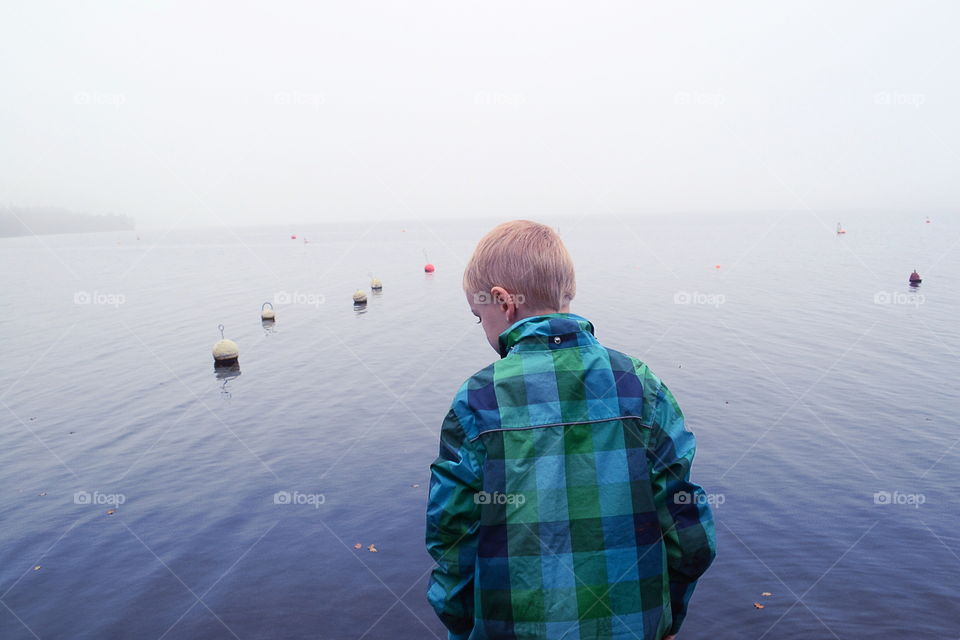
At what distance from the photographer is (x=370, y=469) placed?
43.7 feet

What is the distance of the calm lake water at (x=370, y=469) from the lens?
864cm

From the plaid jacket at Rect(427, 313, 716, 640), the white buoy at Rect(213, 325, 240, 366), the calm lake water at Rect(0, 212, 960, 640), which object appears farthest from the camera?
the white buoy at Rect(213, 325, 240, 366)

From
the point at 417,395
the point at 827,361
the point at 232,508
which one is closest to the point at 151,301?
the point at 417,395

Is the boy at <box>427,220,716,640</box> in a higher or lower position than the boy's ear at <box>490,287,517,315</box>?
lower

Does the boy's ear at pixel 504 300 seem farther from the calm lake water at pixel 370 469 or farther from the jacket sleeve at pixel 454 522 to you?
the calm lake water at pixel 370 469

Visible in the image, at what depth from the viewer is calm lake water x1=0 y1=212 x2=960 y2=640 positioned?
8641 millimetres

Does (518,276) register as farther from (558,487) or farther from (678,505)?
(678,505)

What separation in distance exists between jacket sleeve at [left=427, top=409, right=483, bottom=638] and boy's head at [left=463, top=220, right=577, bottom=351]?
0.43 m

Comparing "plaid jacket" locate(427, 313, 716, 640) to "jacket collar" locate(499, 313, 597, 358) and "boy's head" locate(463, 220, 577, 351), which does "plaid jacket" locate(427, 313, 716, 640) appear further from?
"boy's head" locate(463, 220, 577, 351)

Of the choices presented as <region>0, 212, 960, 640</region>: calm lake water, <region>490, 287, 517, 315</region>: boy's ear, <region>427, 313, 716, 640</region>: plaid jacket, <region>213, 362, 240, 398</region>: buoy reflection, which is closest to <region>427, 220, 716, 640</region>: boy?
<region>427, 313, 716, 640</region>: plaid jacket

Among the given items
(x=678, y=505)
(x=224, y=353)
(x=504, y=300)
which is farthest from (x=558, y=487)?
(x=224, y=353)

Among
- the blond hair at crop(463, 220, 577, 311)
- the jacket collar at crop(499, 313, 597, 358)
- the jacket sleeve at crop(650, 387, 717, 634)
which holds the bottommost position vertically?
the jacket sleeve at crop(650, 387, 717, 634)

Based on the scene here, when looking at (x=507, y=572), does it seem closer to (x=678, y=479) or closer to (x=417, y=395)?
(x=678, y=479)

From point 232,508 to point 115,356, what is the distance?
701 inches
